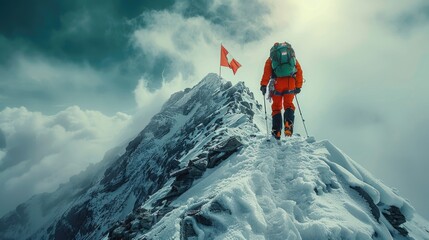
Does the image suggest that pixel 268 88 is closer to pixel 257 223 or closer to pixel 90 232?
pixel 257 223

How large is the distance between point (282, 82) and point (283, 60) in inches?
37.2

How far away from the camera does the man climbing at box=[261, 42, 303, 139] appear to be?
12.6m

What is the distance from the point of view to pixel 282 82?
12.8m

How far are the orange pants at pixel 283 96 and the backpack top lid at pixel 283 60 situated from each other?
274 mm

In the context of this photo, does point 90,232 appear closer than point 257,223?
No

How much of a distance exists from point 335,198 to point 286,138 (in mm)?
4718

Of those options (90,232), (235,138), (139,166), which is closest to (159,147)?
(139,166)

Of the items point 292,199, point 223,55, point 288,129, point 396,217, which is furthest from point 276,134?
point 223,55

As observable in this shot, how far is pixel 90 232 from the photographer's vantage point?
127 meters

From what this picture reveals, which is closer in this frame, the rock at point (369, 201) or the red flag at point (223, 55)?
the rock at point (369, 201)

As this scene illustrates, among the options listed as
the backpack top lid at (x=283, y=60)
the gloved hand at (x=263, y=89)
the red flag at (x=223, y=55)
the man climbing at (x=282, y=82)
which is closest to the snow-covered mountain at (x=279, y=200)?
the man climbing at (x=282, y=82)

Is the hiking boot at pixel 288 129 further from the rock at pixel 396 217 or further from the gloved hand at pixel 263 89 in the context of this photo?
the rock at pixel 396 217

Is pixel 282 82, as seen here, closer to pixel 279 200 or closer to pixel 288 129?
pixel 288 129

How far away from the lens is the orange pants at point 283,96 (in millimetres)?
12727
